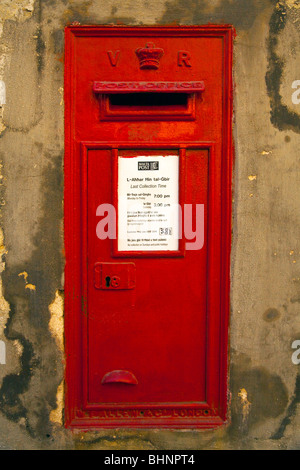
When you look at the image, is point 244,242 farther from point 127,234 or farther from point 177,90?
point 177,90

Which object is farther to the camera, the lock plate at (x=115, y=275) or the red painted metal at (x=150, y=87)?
the lock plate at (x=115, y=275)

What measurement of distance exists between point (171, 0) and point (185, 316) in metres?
1.72

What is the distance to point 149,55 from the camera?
6.06 feet

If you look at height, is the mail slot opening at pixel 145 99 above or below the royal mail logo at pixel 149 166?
above

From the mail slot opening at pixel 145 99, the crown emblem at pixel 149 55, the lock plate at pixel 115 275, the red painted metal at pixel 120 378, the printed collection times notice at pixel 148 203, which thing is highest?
the crown emblem at pixel 149 55

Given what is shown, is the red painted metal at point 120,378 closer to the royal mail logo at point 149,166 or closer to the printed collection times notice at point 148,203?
the printed collection times notice at point 148,203

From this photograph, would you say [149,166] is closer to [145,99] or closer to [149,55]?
[145,99]

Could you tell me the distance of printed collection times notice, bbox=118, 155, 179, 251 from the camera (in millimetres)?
1900

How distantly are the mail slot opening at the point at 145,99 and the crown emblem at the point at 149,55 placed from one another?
15 centimetres

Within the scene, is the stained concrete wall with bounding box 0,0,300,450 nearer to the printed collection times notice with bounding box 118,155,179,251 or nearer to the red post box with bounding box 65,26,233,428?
the red post box with bounding box 65,26,233,428

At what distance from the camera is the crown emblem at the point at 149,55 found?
1.84 metres

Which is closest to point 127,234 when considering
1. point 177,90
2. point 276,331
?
point 177,90

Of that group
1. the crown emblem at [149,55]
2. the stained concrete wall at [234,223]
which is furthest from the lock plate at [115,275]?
the crown emblem at [149,55]

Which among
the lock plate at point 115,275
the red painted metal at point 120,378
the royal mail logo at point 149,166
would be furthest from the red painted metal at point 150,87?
the red painted metal at point 120,378
